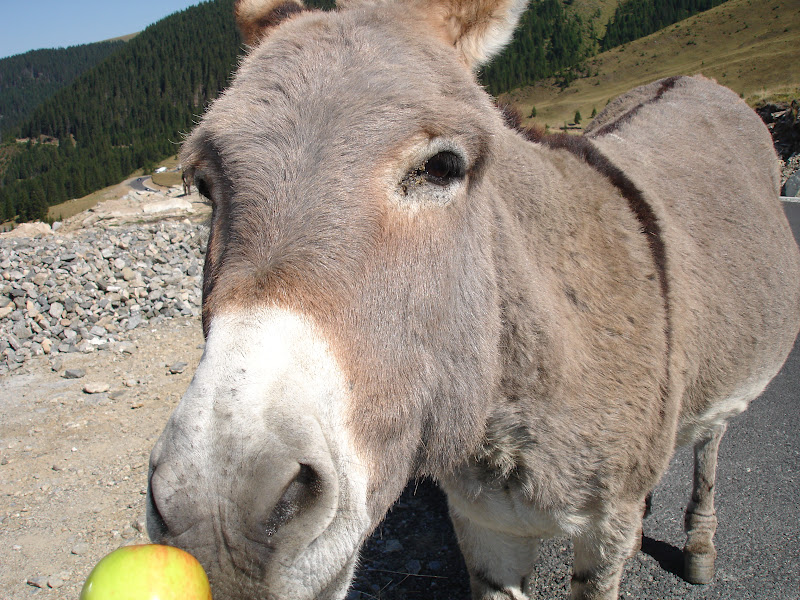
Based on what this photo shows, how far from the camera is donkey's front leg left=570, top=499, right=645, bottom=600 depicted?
240cm

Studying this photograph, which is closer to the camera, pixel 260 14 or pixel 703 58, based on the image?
pixel 260 14

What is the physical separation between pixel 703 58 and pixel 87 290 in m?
98.9

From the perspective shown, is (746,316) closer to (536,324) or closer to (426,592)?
(536,324)

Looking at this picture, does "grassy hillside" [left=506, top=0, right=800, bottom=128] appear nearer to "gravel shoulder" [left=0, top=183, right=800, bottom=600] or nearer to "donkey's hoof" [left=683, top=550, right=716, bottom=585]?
"gravel shoulder" [left=0, top=183, right=800, bottom=600]

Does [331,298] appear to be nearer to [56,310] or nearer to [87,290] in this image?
[56,310]

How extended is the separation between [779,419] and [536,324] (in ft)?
15.4

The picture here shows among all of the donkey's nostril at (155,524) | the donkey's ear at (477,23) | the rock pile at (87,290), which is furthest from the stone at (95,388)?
the donkey's ear at (477,23)

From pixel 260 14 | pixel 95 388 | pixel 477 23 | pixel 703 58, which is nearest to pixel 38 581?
pixel 95 388

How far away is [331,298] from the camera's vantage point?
1.41 metres

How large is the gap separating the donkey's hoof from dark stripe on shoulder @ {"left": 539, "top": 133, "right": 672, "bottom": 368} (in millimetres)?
2047

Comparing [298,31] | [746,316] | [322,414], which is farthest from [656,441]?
[298,31]


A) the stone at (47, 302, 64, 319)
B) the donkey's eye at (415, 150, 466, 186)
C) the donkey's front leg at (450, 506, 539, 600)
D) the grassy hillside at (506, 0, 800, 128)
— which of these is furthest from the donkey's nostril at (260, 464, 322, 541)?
the grassy hillside at (506, 0, 800, 128)

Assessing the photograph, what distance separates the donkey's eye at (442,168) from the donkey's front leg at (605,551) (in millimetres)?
1727

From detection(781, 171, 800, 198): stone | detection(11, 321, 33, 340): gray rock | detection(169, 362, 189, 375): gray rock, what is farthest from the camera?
detection(781, 171, 800, 198): stone
